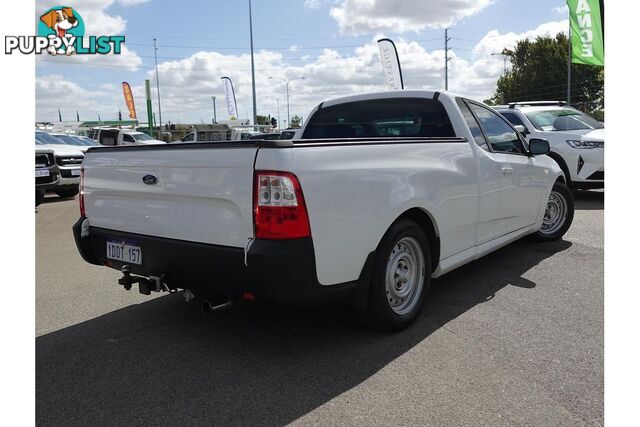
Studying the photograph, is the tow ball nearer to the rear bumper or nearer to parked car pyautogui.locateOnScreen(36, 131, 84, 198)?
the rear bumper

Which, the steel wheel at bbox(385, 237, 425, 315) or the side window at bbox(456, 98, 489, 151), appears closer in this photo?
the steel wheel at bbox(385, 237, 425, 315)

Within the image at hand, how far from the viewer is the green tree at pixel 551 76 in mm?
45500

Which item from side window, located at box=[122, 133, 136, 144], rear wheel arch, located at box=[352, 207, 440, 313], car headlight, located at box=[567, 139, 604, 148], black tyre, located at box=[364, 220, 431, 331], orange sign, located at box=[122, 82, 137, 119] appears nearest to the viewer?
rear wheel arch, located at box=[352, 207, 440, 313]

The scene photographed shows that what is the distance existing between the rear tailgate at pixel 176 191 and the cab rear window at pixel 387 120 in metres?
2.05

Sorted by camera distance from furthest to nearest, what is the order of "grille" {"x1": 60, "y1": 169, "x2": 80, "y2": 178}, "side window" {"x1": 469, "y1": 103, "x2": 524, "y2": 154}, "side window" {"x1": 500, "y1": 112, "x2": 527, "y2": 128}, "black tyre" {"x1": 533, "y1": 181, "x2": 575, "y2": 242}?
"grille" {"x1": 60, "y1": 169, "x2": 80, "y2": 178}
"side window" {"x1": 500, "y1": 112, "x2": 527, "y2": 128}
"black tyre" {"x1": 533, "y1": 181, "x2": 575, "y2": 242}
"side window" {"x1": 469, "y1": 103, "x2": 524, "y2": 154}

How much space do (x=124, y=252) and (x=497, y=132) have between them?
363cm

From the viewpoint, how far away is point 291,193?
2.74m

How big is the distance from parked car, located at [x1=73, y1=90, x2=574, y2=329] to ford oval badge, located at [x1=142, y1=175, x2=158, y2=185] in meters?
0.01

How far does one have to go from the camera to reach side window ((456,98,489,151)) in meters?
4.54

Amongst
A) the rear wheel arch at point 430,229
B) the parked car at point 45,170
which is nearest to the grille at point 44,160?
the parked car at point 45,170

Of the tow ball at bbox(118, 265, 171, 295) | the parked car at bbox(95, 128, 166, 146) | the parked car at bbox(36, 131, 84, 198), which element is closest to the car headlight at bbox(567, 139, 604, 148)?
the tow ball at bbox(118, 265, 171, 295)

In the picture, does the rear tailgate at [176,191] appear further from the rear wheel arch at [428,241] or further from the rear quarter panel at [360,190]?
A: the rear wheel arch at [428,241]

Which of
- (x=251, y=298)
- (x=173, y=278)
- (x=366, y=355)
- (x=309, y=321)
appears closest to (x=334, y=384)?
(x=366, y=355)
